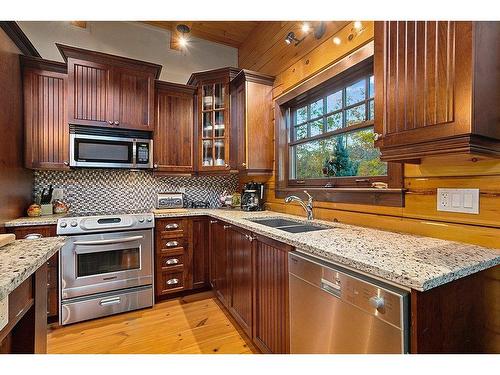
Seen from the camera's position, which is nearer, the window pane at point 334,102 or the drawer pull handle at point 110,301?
the window pane at point 334,102

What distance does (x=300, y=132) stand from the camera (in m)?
2.63

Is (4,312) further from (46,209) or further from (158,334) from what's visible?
(46,209)

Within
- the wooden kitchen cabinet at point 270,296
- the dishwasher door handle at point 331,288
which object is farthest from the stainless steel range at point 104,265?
the dishwasher door handle at point 331,288

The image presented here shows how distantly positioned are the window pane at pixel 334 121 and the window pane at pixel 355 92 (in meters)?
0.13

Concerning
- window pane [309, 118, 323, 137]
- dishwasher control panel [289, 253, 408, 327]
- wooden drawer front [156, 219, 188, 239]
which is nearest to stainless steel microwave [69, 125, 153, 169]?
wooden drawer front [156, 219, 188, 239]

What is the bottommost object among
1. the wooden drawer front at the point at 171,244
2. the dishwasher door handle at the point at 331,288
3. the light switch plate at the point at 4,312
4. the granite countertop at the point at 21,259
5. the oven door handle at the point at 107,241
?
the wooden drawer front at the point at 171,244

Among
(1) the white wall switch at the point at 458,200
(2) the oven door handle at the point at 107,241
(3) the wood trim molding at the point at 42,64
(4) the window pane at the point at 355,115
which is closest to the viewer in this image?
(1) the white wall switch at the point at 458,200

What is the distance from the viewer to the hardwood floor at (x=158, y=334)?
6.09 feet

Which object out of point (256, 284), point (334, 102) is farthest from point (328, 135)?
point (256, 284)

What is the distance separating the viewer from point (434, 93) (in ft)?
3.30

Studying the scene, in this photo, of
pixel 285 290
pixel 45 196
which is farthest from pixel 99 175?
pixel 285 290

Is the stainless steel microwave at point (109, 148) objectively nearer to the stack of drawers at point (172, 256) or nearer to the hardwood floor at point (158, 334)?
the stack of drawers at point (172, 256)

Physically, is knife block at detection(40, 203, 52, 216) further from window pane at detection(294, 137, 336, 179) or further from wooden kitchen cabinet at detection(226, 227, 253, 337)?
window pane at detection(294, 137, 336, 179)

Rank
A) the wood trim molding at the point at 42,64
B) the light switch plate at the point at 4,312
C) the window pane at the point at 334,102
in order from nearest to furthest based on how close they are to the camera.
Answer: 1. the light switch plate at the point at 4,312
2. the window pane at the point at 334,102
3. the wood trim molding at the point at 42,64
